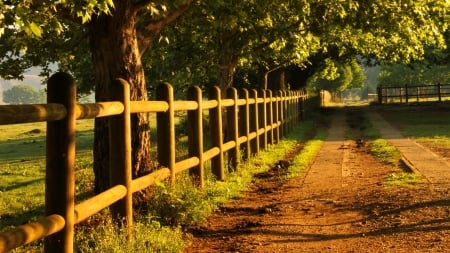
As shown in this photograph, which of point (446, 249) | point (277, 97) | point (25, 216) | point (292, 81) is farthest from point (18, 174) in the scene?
point (292, 81)

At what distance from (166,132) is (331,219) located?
8.02 ft

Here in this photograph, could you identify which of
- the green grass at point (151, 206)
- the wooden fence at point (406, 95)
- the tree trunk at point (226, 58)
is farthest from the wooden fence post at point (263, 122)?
the wooden fence at point (406, 95)

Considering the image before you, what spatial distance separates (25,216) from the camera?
873 cm

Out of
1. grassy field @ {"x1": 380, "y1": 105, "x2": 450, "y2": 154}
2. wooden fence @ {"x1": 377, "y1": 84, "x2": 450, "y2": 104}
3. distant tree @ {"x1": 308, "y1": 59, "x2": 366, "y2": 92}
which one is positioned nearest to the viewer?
grassy field @ {"x1": 380, "y1": 105, "x2": 450, "y2": 154}

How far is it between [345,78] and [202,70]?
243 ft

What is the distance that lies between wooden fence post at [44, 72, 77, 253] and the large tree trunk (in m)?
2.85

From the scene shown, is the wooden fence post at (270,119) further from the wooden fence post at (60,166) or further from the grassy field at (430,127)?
the wooden fence post at (60,166)

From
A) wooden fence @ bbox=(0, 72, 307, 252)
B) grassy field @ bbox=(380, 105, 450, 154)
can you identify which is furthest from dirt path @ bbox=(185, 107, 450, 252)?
grassy field @ bbox=(380, 105, 450, 154)

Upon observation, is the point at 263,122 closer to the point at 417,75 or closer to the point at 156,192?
the point at 156,192

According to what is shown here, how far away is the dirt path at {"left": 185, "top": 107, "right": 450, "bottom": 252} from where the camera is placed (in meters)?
5.80

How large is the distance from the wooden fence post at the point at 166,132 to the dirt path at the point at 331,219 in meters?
0.96

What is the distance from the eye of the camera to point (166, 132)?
7340 mm

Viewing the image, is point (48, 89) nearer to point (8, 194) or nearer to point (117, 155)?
point (117, 155)

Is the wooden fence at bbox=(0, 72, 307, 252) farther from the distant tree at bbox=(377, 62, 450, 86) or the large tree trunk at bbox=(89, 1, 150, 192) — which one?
the distant tree at bbox=(377, 62, 450, 86)
